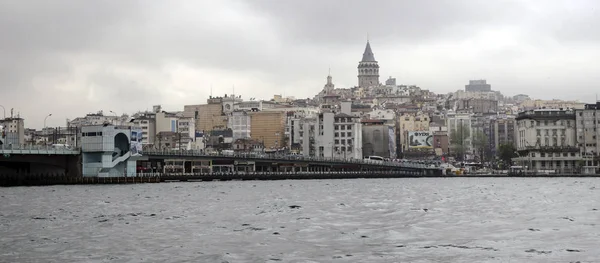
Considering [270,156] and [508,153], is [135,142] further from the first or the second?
[508,153]

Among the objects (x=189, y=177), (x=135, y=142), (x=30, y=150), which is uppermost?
(x=135, y=142)

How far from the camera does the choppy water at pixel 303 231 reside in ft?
111

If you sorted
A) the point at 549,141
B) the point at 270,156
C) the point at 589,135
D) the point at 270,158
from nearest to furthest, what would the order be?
1. the point at 270,158
2. the point at 270,156
3. the point at 589,135
4. the point at 549,141

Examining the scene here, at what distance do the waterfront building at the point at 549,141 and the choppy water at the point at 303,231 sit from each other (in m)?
104

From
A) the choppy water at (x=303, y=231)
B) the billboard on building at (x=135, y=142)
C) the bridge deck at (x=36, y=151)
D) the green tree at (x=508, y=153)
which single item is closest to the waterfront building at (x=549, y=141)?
the green tree at (x=508, y=153)

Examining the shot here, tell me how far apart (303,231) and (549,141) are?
140 metres

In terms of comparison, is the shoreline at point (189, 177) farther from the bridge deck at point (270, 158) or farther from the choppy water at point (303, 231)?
the choppy water at point (303, 231)

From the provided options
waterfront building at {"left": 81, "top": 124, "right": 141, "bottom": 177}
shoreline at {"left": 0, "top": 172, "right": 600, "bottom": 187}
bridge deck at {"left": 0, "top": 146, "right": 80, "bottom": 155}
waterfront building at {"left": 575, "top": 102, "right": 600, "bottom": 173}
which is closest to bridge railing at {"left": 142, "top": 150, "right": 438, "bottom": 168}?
shoreline at {"left": 0, "top": 172, "right": 600, "bottom": 187}

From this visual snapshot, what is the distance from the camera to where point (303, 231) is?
43.2 metres

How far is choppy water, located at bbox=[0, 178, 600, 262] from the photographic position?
111 ft

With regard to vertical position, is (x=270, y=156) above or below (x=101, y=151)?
below

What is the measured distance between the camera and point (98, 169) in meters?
119

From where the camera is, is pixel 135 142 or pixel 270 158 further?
pixel 270 158

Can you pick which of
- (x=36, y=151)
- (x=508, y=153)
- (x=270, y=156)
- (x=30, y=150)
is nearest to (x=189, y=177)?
(x=270, y=156)
